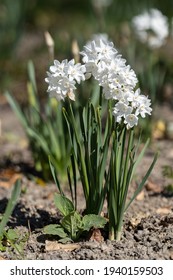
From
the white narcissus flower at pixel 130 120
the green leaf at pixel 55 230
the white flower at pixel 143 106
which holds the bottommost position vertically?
the green leaf at pixel 55 230

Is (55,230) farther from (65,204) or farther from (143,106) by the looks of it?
(143,106)

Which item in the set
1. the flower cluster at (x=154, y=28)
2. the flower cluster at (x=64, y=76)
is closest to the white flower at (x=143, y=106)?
the flower cluster at (x=64, y=76)

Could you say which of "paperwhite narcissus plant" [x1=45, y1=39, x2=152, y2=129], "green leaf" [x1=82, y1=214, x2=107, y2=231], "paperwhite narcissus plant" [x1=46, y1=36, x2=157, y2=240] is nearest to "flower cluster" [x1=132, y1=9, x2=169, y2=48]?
"paperwhite narcissus plant" [x1=46, y1=36, x2=157, y2=240]

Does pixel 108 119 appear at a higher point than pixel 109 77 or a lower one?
lower

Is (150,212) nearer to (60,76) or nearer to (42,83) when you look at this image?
(60,76)

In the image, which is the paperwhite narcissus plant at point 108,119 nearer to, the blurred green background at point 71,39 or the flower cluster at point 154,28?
the blurred green background at point 71,39

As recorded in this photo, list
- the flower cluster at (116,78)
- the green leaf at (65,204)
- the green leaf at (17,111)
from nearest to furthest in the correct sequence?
the flower cluster at (116,78), the green leaf at (65,204), the green leaf at (17,111)

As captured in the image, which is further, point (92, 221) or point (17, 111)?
point (17, 111)

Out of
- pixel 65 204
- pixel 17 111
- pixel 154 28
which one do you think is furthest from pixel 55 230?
pixel 154 28

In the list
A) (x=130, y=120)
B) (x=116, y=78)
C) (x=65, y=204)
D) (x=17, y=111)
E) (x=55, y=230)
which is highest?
(x=17, y=111)
